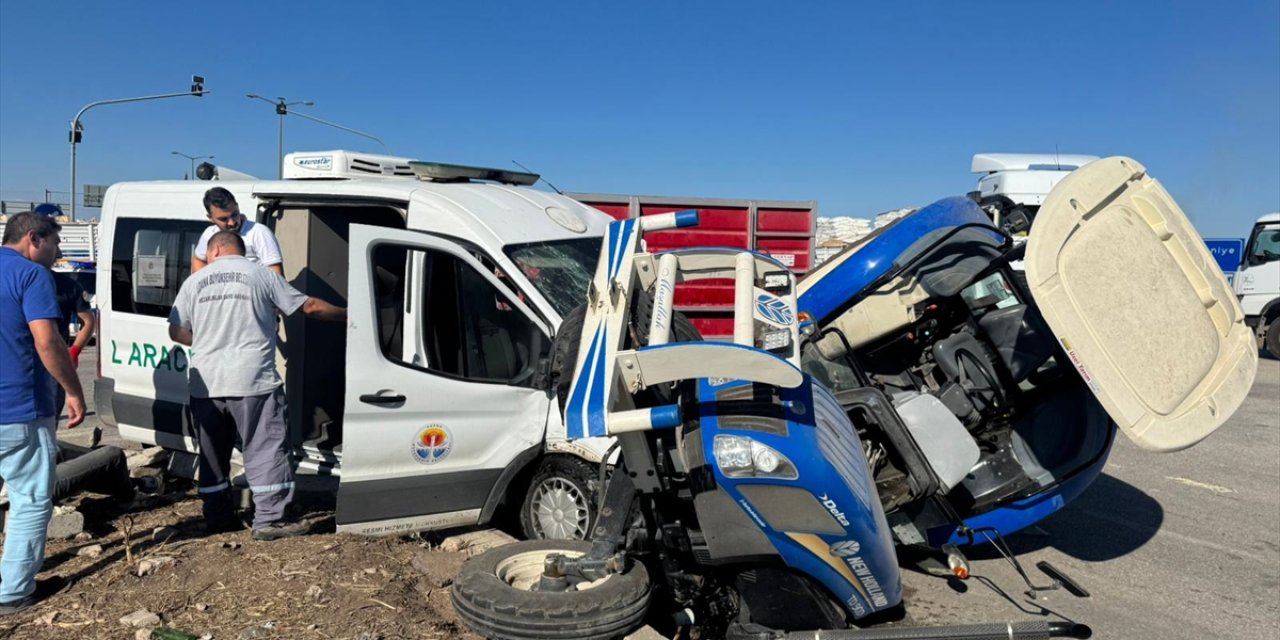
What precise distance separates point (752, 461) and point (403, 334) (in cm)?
292

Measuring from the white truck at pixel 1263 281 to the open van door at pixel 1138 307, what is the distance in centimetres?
1550

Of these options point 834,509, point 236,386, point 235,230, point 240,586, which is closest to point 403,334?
point 236,386

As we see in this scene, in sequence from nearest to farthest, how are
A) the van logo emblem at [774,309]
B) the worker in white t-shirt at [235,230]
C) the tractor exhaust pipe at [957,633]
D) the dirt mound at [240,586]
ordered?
the tractor exhaust pipe at [957,633] → the van logo emblem at [774,309] → the dirt mound at [240,586] → the worker in white t-shirt at [235,230]

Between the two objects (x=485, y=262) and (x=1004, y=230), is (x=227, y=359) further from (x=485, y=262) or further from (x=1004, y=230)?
(x=1004, y=230)

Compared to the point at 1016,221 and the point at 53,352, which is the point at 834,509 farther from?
the point at 53,352

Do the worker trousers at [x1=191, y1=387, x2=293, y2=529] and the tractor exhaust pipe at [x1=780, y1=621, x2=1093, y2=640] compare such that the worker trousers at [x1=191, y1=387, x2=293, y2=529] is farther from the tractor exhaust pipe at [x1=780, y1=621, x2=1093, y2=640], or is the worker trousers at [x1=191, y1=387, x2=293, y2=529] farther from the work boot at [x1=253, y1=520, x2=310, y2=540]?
the tractor exhaust pipe at [x1=780, y1=621, x2=1093, y2=640]

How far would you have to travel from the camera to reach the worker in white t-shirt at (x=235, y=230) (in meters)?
5.66

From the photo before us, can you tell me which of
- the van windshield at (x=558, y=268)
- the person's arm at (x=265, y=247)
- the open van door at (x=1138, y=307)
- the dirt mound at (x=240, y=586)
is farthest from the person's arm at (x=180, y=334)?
the open van door at (x=1138, y=307)

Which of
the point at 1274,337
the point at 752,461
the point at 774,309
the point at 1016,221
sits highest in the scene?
the point at 1016,221

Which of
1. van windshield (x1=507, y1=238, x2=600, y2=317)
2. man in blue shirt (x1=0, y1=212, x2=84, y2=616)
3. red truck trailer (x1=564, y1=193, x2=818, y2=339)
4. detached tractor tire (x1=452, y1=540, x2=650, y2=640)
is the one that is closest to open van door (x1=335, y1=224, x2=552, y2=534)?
van windshield (x1=507, y1=238, x2=600, y2=317)

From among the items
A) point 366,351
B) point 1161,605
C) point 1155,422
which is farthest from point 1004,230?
point 366,351

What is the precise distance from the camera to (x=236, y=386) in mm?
4938

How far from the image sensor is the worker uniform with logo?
16.2 ft

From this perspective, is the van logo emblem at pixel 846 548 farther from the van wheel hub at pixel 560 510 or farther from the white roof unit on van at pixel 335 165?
the white roof unit on van at pixel 335 165
